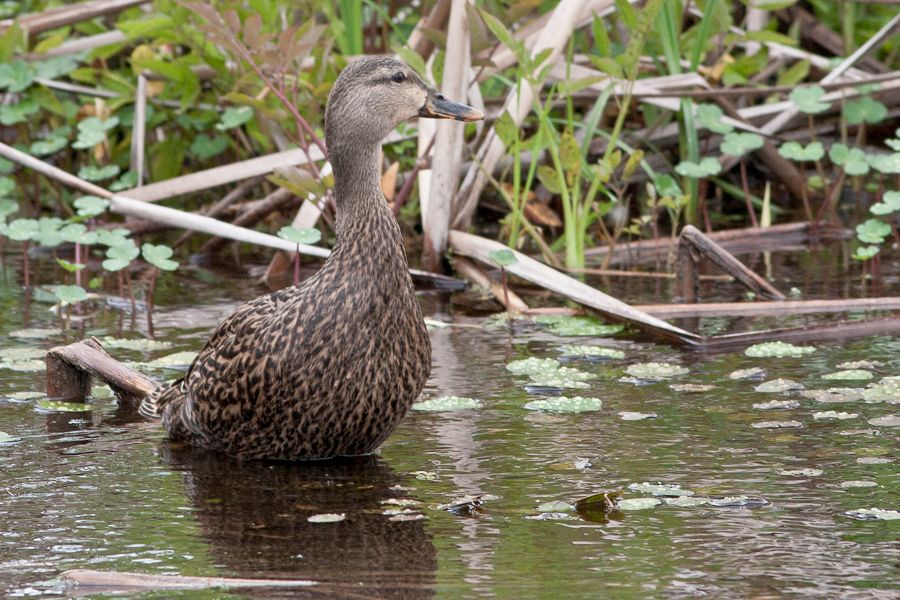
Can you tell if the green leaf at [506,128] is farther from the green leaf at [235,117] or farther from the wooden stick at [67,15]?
the wooden stick at [67,15]

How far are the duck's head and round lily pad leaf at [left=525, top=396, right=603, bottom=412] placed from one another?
1151 millimetres

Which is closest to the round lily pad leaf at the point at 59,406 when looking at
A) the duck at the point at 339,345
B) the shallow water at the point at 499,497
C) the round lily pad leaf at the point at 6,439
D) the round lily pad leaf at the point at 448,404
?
the shallow water at the point at 499,497

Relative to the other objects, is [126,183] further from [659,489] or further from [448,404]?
[659,489]

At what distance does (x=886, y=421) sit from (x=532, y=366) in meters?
1.48

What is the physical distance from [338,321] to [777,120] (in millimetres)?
4907

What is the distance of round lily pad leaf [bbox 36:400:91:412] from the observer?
18.2ft

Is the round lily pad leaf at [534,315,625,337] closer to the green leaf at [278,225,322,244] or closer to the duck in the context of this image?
the green leaf at [278,225,322,244]

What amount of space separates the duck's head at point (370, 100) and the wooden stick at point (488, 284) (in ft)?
6.38

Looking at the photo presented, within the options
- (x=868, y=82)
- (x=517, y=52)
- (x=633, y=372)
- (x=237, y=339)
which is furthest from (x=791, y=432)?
(x=868, y=82)

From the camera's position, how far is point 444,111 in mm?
5273

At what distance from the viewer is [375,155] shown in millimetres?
5039

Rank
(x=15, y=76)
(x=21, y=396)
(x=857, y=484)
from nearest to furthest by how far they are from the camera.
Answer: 1. (x=857, y=484)
2. (x=21, y=396)
3. (x=15, y=76)

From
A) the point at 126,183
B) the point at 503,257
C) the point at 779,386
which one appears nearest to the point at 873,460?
the point at 779,386

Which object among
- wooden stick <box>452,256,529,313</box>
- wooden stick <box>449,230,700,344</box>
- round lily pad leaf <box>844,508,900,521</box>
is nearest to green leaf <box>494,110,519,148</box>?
wooden stick <box>449,230,700,344</box>
